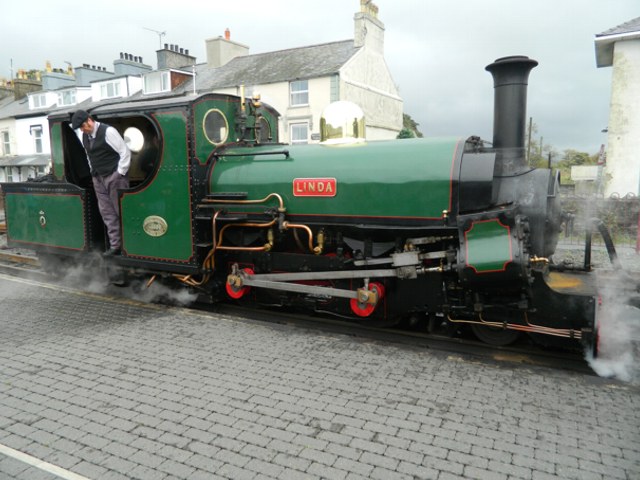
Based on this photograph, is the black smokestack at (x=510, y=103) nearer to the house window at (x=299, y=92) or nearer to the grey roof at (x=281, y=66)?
the grey roof at (x=281, y=66)

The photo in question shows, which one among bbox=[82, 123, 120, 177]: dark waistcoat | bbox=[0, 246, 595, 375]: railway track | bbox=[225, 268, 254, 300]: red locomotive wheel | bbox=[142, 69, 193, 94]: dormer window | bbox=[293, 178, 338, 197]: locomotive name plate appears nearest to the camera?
bbox=[0, 246, 595, 375]: railway track

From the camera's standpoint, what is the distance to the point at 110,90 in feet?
90.0

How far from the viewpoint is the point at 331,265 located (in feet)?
17.6

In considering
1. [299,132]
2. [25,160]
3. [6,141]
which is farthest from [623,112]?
[6,141]

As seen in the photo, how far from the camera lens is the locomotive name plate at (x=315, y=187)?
508 cm

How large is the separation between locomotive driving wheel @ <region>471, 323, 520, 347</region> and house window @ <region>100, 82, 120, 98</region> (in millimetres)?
27153

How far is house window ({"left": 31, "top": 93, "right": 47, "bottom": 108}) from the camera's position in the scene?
3083 cm

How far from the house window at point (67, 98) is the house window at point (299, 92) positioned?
16861 millimetres

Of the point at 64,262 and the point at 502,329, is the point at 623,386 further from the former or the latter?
the point at 64,262

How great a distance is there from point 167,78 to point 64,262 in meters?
19.5

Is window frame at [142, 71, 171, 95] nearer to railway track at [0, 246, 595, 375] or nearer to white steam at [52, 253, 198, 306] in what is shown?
white steam at [52, 253, 198, 306]

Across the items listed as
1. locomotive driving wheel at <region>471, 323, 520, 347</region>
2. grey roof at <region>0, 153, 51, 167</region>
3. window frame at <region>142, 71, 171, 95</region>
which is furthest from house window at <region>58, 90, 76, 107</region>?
locomotive driving wheel at <region>471, 323, 520, 347</region>

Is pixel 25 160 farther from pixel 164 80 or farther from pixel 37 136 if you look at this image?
pixel 164 80

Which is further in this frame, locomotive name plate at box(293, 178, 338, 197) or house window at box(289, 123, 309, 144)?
house window at box(289, 123, 309, 144)
